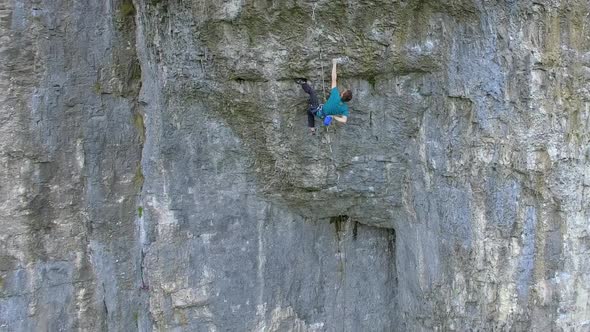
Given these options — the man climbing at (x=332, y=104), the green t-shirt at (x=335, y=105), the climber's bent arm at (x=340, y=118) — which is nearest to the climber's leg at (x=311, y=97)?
the man climbing at (x=332, y=104)

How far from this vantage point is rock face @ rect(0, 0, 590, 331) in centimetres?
515

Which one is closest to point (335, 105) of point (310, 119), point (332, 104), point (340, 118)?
point (332, 104)

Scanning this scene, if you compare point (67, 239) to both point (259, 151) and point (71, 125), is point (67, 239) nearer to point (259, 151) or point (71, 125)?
point (71, 125)

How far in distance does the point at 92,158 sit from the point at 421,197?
3.94 m

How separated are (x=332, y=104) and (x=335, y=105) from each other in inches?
1.4

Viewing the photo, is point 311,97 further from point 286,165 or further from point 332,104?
point 286,165

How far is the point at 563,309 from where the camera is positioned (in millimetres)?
5625

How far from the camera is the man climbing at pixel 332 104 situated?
5.32m

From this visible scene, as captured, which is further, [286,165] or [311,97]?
[286,165]

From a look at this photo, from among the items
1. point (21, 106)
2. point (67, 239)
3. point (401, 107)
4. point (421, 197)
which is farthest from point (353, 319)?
point (21, 106)

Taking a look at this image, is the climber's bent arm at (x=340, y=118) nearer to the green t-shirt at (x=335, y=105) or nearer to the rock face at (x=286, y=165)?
the green t-shirt at (x=335, y=105)

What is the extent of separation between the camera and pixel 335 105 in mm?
5355

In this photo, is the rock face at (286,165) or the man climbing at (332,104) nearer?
the rock face at (286,165)

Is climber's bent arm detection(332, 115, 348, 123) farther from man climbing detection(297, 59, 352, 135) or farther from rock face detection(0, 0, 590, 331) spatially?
rock face detection(0, 0, 590, 331)
